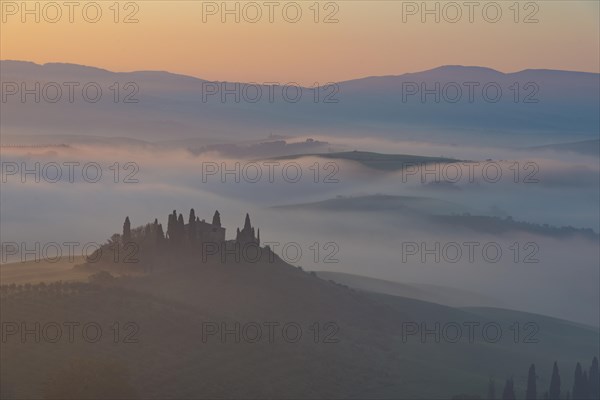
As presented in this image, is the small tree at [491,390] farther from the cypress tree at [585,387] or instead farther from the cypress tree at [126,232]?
the cypress tree at [126,232]

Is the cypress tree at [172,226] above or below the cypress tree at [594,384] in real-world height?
above

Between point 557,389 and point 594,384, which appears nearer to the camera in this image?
point 557,389

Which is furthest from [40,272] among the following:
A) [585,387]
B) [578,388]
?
[585,387]

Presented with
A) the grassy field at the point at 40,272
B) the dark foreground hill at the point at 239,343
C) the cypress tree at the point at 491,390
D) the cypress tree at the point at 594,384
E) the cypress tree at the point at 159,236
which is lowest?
the cypress tree at the point at 594,384

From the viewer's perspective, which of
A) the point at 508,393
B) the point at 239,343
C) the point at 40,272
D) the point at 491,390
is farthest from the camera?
the point at 40,272

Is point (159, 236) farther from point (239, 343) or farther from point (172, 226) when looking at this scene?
point (239, 343)

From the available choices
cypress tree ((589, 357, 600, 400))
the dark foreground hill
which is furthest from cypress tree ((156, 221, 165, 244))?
cypress tree ((589, 357, 600, 400))

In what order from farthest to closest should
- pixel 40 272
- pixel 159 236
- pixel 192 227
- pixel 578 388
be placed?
pixel 159 236 → pixel 192 227 → pixel 40 272 → pixel 578 388

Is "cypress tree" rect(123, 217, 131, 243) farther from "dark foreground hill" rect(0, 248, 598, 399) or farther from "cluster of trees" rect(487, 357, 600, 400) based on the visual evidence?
"cluster of trees" rect(487, 357, 600, 400)

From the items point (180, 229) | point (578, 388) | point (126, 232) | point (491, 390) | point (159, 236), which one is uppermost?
point (180, 229)

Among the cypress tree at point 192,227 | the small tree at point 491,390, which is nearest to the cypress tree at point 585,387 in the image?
the small tree at point 491,390
